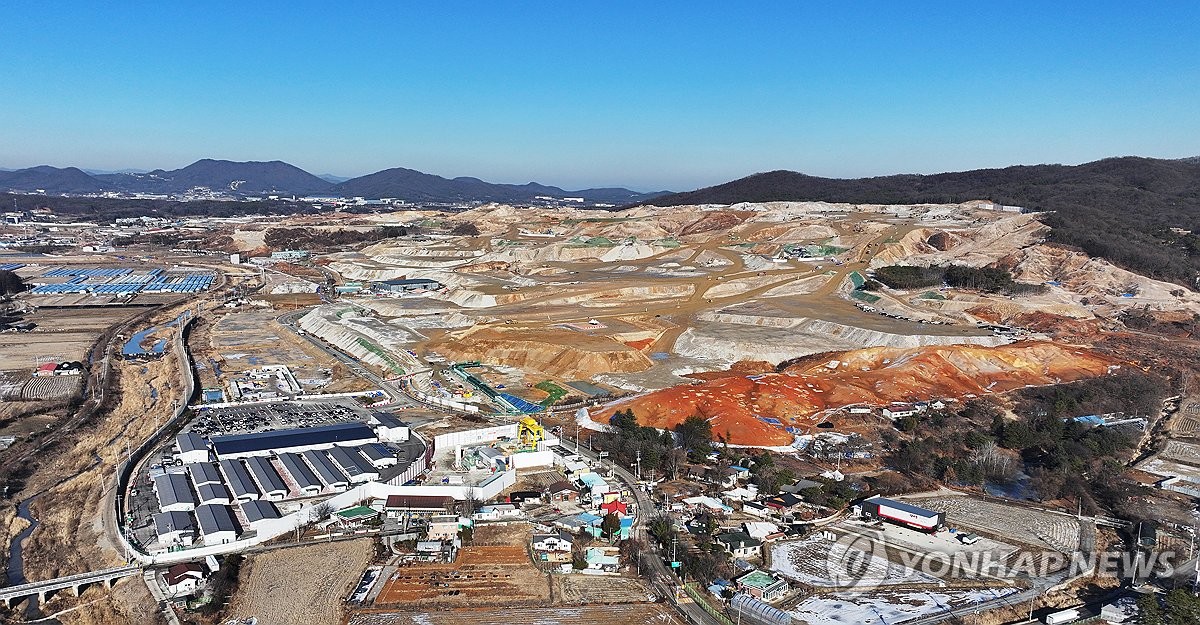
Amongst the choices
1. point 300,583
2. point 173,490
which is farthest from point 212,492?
point 300,583

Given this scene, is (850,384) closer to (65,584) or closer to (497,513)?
(497,513)

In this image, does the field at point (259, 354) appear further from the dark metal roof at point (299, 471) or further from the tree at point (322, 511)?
the tree at point (322, 511)

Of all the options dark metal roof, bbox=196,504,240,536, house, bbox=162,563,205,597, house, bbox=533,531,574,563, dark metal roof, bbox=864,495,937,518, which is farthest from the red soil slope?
house, bbox=162,563,205,597

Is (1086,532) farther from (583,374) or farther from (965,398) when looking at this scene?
(583,374)

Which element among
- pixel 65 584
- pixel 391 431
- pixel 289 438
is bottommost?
pixel 65 584

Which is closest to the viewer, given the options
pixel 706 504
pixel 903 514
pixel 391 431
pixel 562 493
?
pixel 903 514

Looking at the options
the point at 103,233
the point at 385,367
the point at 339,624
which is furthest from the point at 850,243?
the point at 103,233

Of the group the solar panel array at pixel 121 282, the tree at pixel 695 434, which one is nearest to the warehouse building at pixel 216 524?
the tree at pixel 695 434
